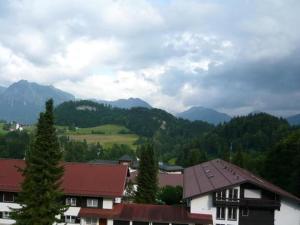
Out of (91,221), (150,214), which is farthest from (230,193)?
(91,221)

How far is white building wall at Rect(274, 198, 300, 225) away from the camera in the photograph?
47938 millimetres

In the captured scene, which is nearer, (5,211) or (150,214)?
(150,214)

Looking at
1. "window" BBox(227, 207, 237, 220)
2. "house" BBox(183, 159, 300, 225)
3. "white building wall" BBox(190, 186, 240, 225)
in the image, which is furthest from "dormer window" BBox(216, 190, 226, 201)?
"window" BBox(227, 207, 237, 220)

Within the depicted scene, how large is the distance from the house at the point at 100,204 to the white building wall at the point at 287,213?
7376mm

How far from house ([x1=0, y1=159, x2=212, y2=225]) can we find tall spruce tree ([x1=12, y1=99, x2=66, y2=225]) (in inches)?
477

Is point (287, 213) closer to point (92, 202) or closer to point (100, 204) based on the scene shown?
point (100, 204)

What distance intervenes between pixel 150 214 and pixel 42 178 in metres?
15.8

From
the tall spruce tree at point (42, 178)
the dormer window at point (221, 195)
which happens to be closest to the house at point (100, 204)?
the dormer window at point (221, 195)

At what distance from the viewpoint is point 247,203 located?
47.2 metres

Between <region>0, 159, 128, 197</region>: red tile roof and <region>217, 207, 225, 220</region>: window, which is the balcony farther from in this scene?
<region>0, 159, 128, 197</region>: red tile roof

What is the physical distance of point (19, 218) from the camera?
33.9m

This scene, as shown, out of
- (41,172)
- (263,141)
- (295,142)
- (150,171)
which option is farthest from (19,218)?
(263,141)

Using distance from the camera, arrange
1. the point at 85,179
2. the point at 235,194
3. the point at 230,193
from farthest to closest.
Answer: the point at 85,179, the point at 235,194, the point at 230,193

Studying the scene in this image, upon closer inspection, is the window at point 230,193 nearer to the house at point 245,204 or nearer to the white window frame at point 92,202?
the house at point 245,204
